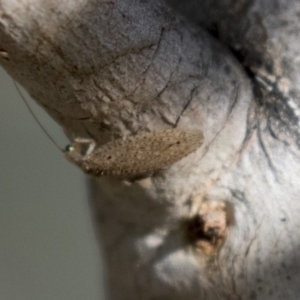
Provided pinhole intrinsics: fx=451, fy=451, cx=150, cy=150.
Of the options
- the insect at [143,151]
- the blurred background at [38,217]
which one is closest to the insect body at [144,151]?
the insect at [143,151]

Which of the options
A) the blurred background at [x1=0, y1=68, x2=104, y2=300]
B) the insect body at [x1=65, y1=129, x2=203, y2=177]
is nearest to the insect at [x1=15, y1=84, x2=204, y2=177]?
the insect body at [x1=65, y1=129, x2=203, y2=177]

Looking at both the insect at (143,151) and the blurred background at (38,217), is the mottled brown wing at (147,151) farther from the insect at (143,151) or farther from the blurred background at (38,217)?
the blurred background at (38,217)

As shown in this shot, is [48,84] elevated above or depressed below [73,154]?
above

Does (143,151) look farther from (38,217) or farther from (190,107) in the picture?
(38,217)

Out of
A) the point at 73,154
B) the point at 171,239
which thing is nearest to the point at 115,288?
the point at 171,239

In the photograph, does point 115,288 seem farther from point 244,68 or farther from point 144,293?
point 244,68

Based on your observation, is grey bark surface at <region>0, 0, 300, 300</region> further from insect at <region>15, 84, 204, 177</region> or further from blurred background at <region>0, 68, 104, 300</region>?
blurred background at <region>0, 68, 104, 300</region>

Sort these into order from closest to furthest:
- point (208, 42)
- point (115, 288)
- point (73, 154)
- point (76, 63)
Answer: point (76, 63)
point (208, 42)
point (73, 154)
point (115, 288)
